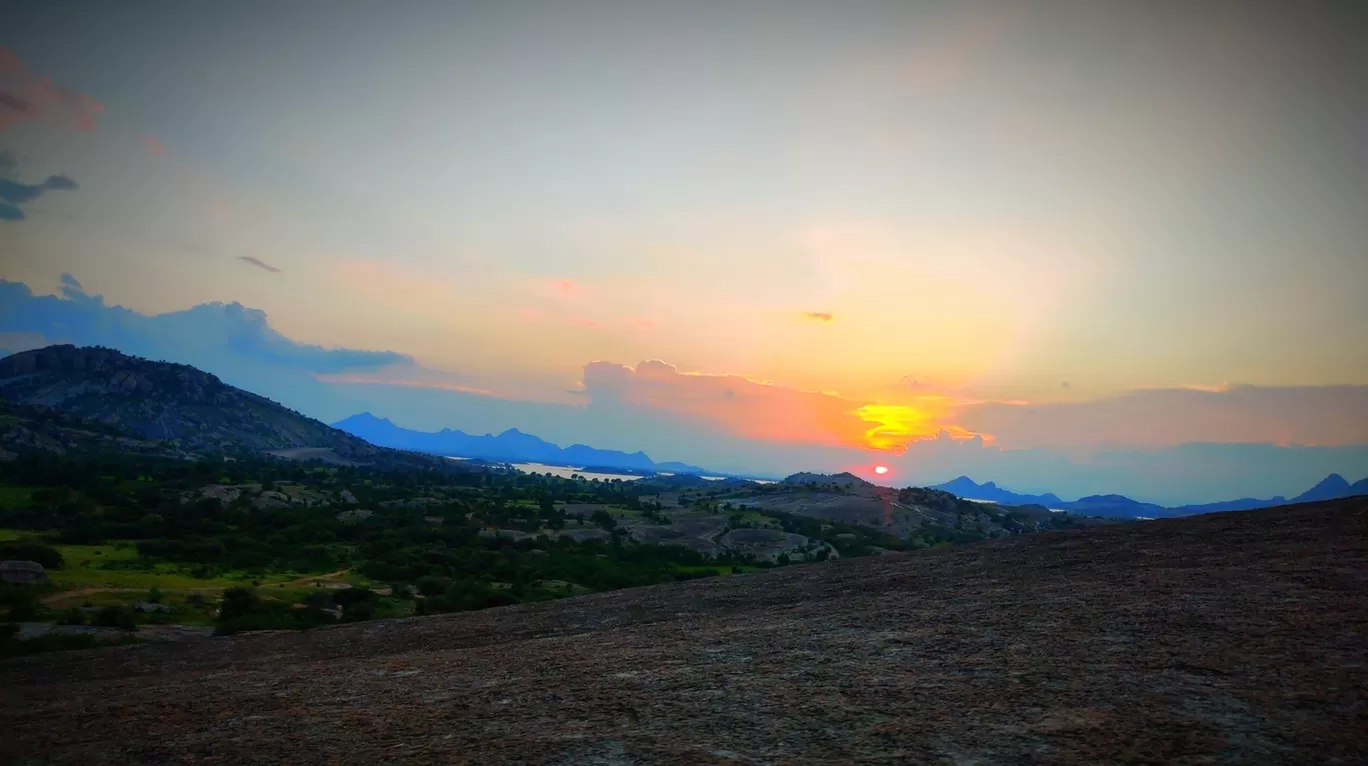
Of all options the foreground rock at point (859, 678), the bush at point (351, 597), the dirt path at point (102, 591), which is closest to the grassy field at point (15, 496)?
the dirt path at point (102, 591)

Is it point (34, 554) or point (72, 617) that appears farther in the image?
point (34, 554)

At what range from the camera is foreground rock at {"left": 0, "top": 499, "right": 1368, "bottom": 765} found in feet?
15.3

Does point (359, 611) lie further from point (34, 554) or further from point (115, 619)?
point (34, 554)

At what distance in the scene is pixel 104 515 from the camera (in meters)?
78.4

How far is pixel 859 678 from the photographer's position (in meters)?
6.12

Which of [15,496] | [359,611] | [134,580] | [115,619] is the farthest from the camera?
[15,496]

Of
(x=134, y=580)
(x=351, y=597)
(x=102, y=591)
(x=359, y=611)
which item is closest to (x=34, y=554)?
(x=134, y=580)

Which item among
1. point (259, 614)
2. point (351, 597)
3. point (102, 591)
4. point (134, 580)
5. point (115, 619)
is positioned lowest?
point (134, 580)

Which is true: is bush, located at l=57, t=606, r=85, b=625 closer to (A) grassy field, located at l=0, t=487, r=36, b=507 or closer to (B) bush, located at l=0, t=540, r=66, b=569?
(B) bush, located at l=0, t=540, r=66, b=569

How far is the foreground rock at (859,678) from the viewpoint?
15.3 feet

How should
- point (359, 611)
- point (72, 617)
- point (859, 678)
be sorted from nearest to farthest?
1. point (859, 678)
2. point (72, 617)
3. point (359, 611)

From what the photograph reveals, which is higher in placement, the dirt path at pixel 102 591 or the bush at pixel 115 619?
the bush at pixel 115 619

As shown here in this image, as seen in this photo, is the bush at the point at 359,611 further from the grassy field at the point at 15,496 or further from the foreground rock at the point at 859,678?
the grassy field at the point at 15,496

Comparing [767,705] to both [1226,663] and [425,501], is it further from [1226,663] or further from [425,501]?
[425,501]
